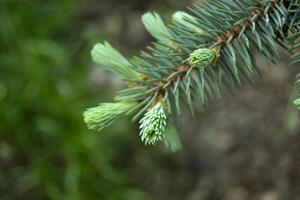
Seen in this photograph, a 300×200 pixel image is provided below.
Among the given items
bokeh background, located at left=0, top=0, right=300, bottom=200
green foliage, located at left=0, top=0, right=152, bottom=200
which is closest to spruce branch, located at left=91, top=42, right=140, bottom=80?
bokeh background, located at left=0, top=0, right=300, bottom=200

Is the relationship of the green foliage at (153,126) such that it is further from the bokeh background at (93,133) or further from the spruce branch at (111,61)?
the bokeh background at (93,133)

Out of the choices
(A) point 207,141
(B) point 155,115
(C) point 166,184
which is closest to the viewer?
(B) point 155,115

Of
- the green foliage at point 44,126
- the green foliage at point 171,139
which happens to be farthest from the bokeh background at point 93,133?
the green foliage at point 171,139

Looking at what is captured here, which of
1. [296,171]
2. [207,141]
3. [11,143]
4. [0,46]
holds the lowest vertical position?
[296,171]

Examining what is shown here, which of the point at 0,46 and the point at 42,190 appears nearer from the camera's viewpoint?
the point at 42,190

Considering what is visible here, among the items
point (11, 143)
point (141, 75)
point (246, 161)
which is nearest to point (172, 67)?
point (141, 75)

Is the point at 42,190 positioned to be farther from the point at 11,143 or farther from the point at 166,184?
the point at 166,184
